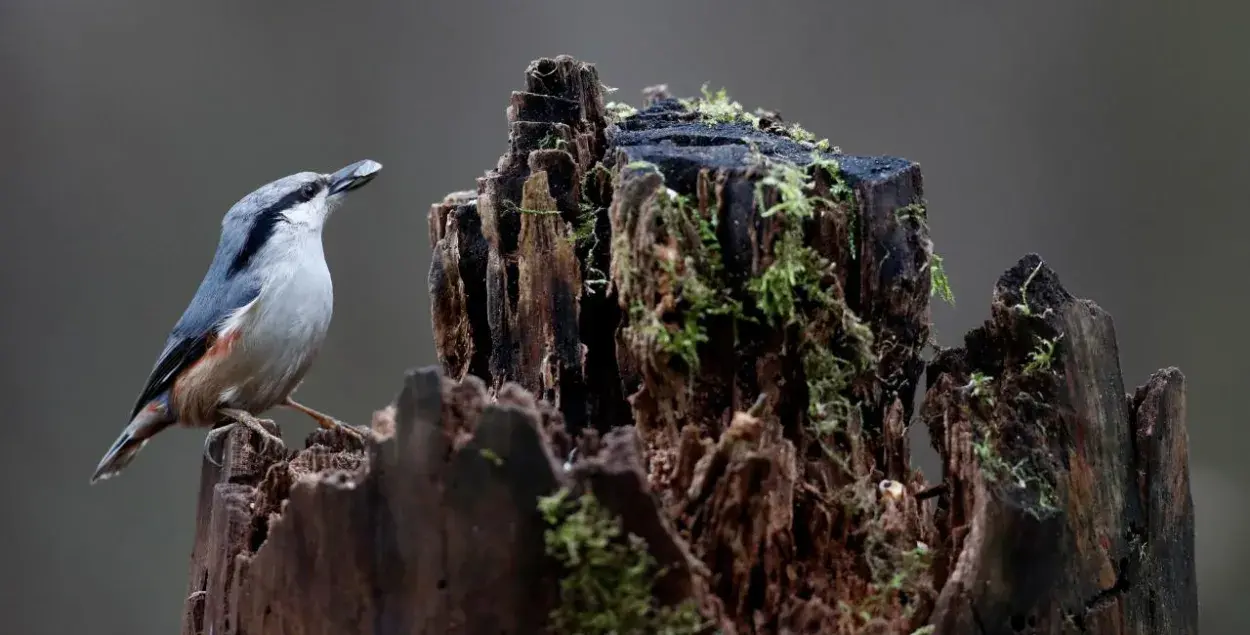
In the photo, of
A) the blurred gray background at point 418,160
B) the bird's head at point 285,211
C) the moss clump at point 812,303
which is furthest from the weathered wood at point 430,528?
the blurred gray background at point 418,160

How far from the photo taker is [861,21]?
4.17m

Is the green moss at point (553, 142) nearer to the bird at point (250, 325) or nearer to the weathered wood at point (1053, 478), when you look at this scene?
the weathered wood at point (1053, 478)

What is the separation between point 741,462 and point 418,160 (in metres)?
3.38

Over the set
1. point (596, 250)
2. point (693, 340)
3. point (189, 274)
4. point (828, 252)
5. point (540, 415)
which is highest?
point (189, 274)

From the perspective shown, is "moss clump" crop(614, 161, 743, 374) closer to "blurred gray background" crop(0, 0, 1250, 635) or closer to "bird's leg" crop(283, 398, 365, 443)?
"bird's leg" crop(283, 398, 365, 443)

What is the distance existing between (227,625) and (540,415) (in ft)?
2.10

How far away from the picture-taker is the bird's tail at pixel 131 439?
2707mm

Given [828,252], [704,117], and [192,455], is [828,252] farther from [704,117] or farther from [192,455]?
[192,455]

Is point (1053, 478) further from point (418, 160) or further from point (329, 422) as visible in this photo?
point (418, 160)

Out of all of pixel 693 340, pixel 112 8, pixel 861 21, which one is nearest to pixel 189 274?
pixel 112 8

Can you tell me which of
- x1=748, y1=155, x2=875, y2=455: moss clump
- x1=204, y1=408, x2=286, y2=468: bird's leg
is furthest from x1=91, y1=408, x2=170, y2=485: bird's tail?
x1=748, y1=155, x2=875, y2=455: moss clump

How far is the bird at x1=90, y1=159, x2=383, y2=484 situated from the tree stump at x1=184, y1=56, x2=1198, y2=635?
86cm

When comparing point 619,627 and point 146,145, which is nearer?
point 619,627

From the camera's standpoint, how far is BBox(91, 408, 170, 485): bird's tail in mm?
2707
